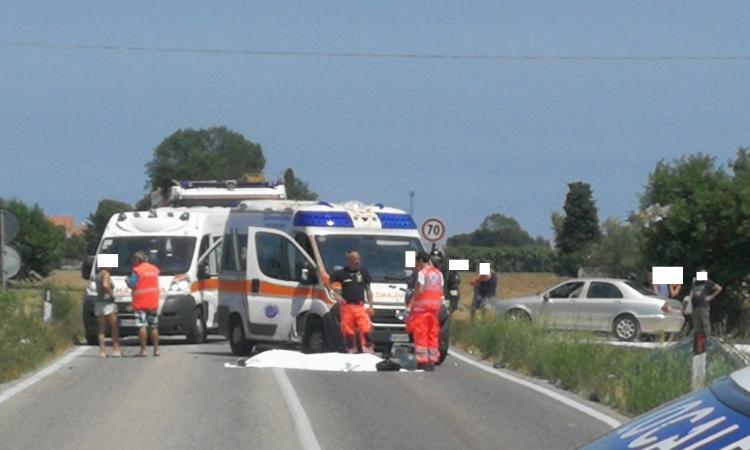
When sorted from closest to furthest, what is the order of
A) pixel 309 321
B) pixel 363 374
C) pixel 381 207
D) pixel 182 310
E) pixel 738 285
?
1. pixel 363 374
2. pixel 309 321
3. pixel 381 207
4. pixel 182 310
5. pixel 738 285

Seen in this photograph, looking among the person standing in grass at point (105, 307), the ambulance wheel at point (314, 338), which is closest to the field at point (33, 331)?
the person standing in grass at point (105, 307)

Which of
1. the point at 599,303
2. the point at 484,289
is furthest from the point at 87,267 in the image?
the point at 599,303

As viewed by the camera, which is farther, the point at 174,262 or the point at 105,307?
the point at 174,262

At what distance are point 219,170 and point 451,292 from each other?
94668 mm

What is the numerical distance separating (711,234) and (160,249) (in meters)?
15.8

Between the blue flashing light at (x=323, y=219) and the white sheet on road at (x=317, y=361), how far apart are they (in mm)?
2458

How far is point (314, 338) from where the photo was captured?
23438mm

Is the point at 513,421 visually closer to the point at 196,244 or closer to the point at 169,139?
the point at 196,244

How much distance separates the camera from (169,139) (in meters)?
132

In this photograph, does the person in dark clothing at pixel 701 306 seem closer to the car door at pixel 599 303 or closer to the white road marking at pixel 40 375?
the car door at pixel 599 303

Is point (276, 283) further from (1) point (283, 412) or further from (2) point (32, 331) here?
(1) point (283, 412)

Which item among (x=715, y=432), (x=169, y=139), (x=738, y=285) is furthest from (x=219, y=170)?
(x=715, y=432)

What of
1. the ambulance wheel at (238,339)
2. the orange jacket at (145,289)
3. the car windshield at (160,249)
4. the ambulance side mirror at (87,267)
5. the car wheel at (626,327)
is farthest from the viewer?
the car wheel at (626,327)

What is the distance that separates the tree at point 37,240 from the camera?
4016 inches
